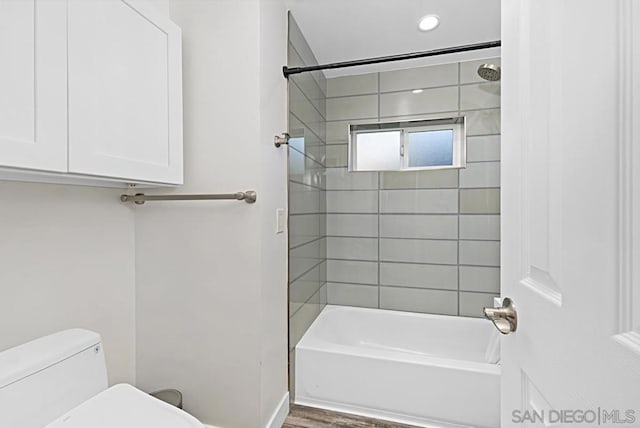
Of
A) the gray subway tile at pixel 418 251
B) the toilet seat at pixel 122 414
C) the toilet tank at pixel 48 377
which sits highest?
the gray subway tile at pixel 418 251

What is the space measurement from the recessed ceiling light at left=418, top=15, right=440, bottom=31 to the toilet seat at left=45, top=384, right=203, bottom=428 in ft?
8.04

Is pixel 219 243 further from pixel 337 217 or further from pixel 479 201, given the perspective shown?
pixel 479 201

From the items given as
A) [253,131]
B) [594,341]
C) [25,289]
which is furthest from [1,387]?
[594,341]

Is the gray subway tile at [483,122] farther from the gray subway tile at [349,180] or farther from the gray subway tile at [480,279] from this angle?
the gray subway tile at [480,279]

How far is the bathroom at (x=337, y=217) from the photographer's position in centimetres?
48

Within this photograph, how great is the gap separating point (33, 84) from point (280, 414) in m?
1.79

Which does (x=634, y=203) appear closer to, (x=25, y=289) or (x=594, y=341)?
(x=594, y=341)

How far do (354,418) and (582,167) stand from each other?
1.84 m

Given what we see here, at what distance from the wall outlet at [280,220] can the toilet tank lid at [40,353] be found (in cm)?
92

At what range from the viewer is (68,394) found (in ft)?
3.63

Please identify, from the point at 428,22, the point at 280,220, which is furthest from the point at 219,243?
the point at 428,22

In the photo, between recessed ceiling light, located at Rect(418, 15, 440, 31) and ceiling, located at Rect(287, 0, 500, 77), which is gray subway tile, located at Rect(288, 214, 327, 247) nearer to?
ceiling, located at Rect(287, 0, 500, 77)

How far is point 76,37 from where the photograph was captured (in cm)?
104

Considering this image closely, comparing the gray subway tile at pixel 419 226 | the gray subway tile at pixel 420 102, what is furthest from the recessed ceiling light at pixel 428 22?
the gray subway tile at pixel 419 226
